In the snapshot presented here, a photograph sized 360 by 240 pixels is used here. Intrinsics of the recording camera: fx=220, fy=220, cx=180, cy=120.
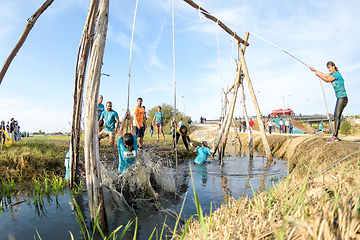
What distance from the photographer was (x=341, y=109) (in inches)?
240

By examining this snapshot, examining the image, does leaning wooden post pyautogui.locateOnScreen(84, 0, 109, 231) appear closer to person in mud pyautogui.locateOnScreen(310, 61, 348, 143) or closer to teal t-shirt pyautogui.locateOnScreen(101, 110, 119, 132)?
person in mud pyautogui.locateOnScreen(310, 61, 348, 143)

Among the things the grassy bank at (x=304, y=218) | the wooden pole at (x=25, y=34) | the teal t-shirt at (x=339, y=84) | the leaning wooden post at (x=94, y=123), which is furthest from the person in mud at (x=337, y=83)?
the wooden pole at (x=25, y=34)

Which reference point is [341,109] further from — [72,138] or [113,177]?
[72,138]

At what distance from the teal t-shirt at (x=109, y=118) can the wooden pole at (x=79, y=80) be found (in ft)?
12.1

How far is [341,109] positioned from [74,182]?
730 centimetres

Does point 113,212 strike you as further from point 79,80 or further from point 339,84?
point 339,84

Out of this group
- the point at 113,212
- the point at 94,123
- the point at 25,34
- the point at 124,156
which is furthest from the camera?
the point at 124,156

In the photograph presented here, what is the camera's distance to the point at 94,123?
325 centimetres

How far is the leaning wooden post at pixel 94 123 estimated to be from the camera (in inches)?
127

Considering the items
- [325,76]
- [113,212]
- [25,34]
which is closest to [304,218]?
[113,212]

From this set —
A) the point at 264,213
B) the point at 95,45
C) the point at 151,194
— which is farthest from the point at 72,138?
the point at 264,213

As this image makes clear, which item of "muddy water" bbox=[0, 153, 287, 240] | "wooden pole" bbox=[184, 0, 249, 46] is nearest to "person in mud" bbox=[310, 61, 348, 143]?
"muddy water" bbox=[0, 153, 287, 240]

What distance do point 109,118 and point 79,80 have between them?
4.63 meters

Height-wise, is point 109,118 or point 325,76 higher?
point 325,76
